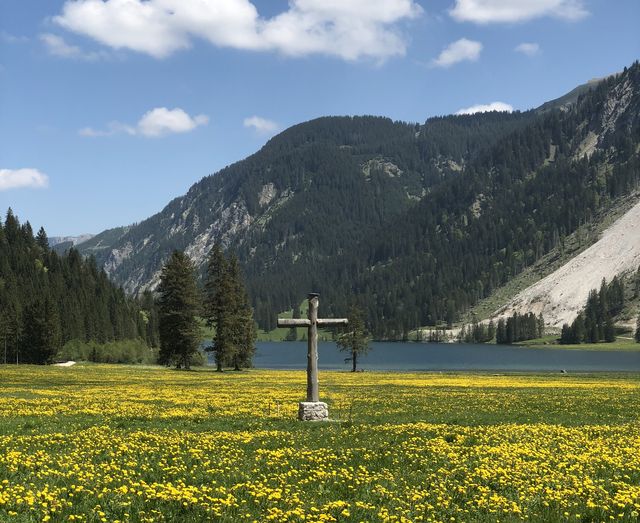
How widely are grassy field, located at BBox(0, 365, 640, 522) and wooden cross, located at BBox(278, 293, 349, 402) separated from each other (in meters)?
1.73

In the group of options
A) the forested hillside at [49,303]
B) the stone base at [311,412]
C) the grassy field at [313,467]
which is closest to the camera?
the grassy field at [313,467]

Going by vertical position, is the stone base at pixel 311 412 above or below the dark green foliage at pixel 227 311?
below

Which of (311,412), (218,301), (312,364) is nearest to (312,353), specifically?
(312,364)

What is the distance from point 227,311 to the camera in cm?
8288

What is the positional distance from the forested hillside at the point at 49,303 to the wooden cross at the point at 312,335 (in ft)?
278

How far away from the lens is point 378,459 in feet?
55.0

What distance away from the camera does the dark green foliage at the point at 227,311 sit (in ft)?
270

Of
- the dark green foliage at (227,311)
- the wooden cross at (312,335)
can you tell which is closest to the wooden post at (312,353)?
the wooden cross at (312,335)

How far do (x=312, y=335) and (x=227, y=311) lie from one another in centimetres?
5541

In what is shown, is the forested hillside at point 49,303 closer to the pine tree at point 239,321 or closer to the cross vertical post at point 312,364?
the pine tree at point 239,321

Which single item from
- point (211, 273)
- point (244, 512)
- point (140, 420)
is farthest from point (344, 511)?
point (211, 273)

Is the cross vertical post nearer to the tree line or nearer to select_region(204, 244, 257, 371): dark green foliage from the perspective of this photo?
select_region(204, 244, 257, 371): dark green foliage

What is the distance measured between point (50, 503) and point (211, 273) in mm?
73751

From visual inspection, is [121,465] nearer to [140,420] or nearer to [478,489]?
[478,489]
